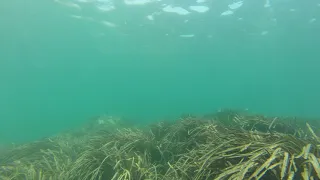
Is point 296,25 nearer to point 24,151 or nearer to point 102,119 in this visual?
point 102,119

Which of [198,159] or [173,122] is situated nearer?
[198,159]

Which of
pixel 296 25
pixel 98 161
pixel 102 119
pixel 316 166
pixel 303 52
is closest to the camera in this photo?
pixel 316 166

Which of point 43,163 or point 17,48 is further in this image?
point 17,48

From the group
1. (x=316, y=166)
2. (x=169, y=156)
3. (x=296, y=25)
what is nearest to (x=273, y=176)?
(x=316, y=166)

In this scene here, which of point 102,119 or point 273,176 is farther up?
point 273,176

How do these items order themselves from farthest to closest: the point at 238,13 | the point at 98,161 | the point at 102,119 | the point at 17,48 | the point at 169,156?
1. the point at 17,48
2. the point at 238,13
3. the point at 102,119
4. the point at 169,156
5. the point at 98,161

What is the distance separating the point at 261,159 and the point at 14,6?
1408 inches

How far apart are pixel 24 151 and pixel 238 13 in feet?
79.7

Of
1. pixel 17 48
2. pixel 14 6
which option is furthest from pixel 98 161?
pixel 17 48

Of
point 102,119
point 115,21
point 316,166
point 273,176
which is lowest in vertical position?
point 102,119

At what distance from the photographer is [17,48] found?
2419 inches

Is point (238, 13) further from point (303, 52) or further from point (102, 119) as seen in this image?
point (303, 52)

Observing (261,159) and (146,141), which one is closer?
(261,159)

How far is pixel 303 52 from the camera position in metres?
43.4
